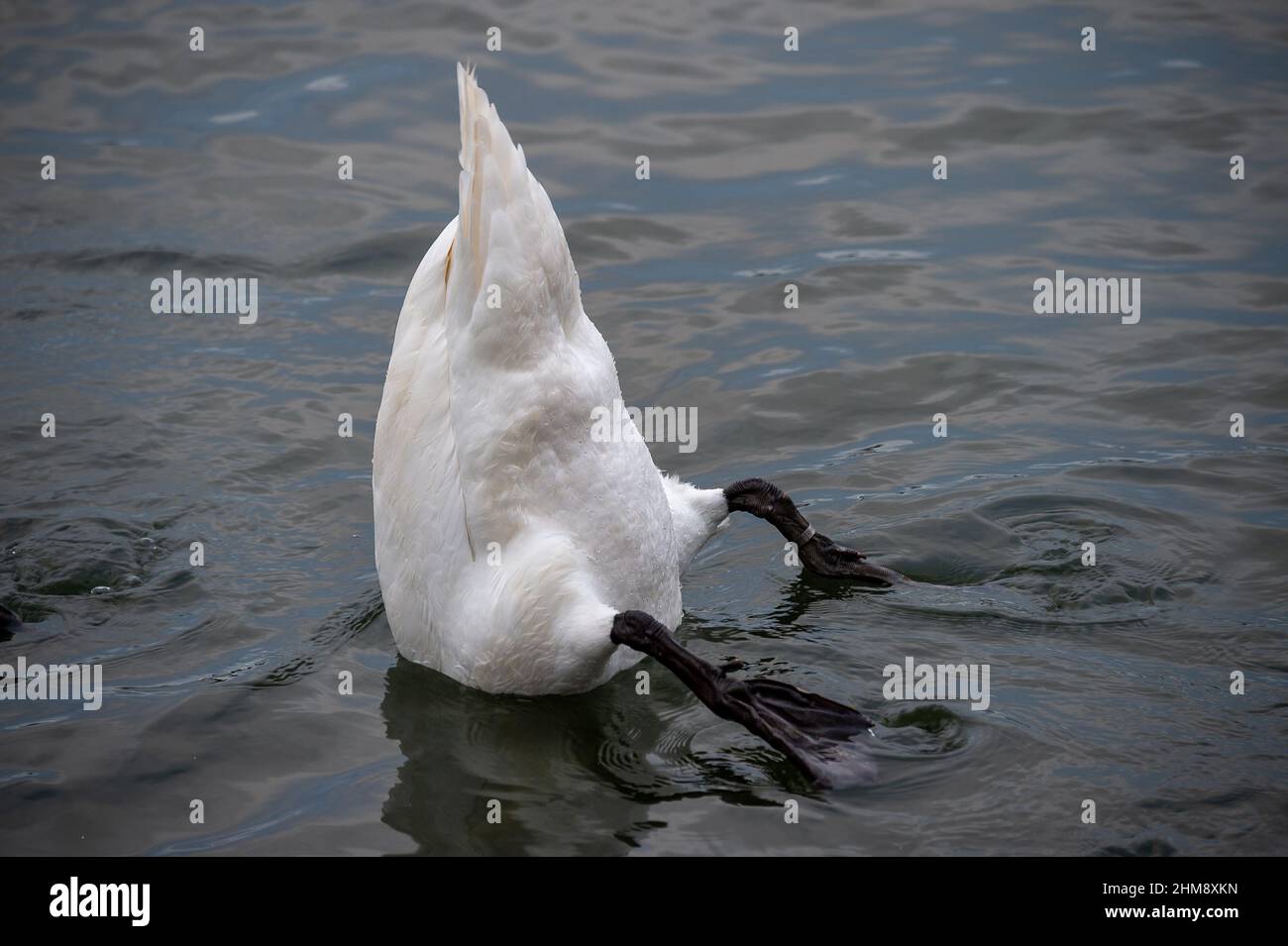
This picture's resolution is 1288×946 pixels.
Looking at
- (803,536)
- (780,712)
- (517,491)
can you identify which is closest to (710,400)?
(803,536)

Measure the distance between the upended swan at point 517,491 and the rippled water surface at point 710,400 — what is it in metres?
0.28

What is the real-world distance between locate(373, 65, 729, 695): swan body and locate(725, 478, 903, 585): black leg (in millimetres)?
873

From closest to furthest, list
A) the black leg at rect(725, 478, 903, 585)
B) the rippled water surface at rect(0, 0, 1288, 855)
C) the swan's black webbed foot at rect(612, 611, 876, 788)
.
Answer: the swan's black webbed foot at rect(612, 611, 876, 788) < the rippled water surface at rect(0, 0, 1288, 855) < the black leg at rect(725, 478, 903, 585)

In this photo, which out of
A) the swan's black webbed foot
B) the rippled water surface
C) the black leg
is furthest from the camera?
the black leg

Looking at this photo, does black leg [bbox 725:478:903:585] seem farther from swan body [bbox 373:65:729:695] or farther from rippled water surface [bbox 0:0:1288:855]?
swan body [bbox 373:65:729:695]

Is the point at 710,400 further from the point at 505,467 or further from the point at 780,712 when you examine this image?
the point at 780,712

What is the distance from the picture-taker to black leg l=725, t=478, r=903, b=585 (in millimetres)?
7109

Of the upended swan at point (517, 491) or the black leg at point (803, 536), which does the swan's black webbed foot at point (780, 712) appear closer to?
the upended swan at point (517, 491)

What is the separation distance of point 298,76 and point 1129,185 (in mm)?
7217

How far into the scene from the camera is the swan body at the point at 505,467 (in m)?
5.66

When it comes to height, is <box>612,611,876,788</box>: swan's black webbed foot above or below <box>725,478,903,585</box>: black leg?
below

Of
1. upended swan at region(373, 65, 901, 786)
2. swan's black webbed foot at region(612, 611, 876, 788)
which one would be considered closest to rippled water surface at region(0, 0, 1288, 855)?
swan's black webbed foot at region(612, 611, 876, 788)

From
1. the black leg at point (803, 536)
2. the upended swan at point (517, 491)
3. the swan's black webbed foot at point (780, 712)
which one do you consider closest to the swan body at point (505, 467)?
the upended swan at point (517, 491)

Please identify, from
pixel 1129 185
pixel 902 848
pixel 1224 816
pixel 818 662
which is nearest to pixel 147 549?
pixel 818 662
